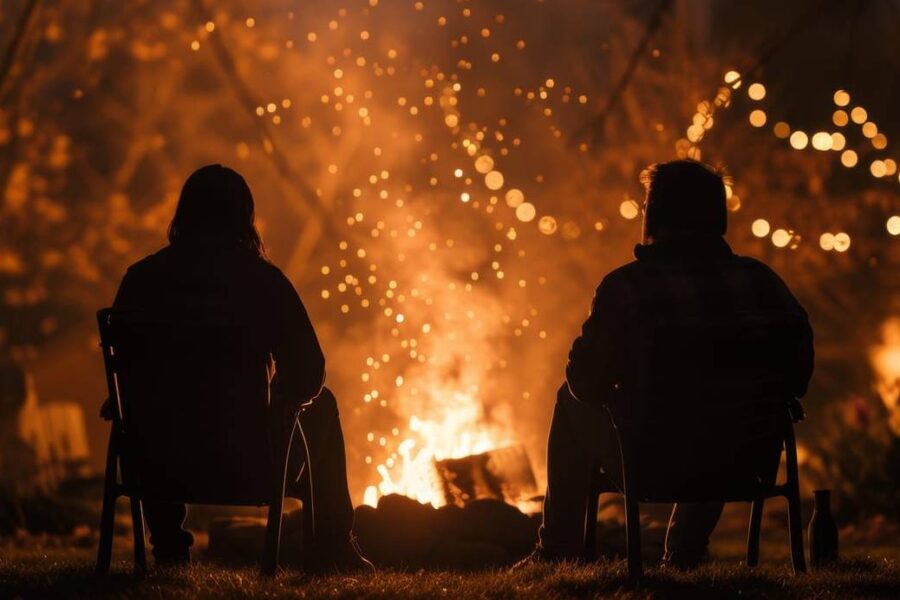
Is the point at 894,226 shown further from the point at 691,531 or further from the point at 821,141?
the point at 691,531

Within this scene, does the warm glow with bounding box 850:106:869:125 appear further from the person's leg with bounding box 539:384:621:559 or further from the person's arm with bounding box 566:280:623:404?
the person's arm with bounding box 566:280:623:404

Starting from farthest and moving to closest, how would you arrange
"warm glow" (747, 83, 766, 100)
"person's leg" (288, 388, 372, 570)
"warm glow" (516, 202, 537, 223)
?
"warm glow" (516, 202, 537, 223)
"warm glow" (747, 83, 766, 100)
"person's leg" (288, 388, 372, 570)

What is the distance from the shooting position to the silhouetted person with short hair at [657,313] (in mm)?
4836

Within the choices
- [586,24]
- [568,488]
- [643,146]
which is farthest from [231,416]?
[586,24]

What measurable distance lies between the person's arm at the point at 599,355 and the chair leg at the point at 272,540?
1.26 m

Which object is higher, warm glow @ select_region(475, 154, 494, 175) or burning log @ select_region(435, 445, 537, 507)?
warm glow @ select_region(475, 154, 494, 175)

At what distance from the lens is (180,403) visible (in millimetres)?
4766

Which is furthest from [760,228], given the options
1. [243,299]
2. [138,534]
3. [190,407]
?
[190,407]

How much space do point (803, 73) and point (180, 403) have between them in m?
13.6

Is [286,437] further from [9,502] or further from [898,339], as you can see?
[898,339]

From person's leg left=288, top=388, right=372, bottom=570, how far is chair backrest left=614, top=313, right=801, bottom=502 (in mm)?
1287

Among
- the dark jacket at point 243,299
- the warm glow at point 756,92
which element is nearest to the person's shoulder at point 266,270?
the dark jacket at point 243,299

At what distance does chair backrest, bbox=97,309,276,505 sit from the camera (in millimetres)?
4691

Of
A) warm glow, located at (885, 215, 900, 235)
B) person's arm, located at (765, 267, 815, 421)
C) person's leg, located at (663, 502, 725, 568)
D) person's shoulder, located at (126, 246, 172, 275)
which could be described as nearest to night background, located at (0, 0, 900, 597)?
warm glow, located at (885, 215, 900, 235)
